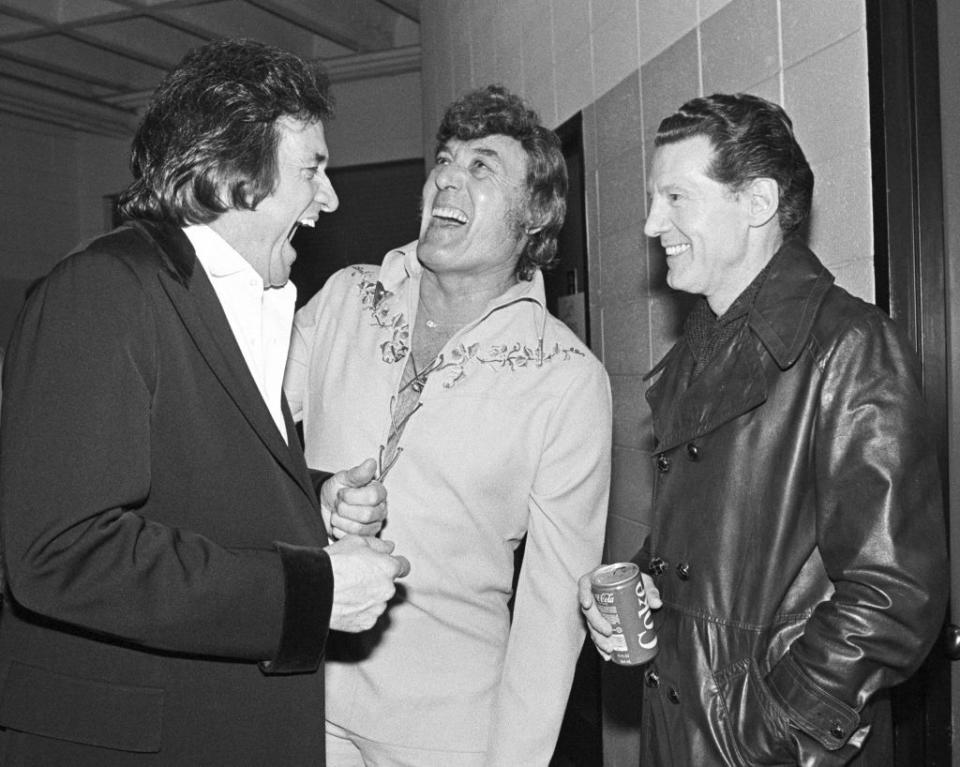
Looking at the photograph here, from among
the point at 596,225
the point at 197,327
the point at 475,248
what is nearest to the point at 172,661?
the point at 197,327

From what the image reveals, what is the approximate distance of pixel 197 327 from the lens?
4.06 ft

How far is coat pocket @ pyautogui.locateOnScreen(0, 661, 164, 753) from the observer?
1170mm

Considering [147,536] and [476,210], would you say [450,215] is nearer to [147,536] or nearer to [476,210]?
[476,210]

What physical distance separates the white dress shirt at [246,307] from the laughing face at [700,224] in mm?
648

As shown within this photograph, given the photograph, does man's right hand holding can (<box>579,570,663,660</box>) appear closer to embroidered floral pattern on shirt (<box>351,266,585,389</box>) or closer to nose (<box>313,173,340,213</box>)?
embroidered floral pattern on shirt (<box>351,266,585,389</box>)

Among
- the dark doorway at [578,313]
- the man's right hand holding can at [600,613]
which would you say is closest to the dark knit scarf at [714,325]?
the man's right hand holding can at [600,613]

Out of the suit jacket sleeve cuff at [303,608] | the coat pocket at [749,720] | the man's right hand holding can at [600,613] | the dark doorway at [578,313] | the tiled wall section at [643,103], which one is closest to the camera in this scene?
the suit jacket sleeve cuff at [303,608]

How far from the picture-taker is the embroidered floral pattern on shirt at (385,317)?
2.01m

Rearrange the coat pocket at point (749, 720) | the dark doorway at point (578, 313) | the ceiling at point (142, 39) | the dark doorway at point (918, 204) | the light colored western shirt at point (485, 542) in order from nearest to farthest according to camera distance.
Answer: the coat pocket at point (749, 720), the dark doorway at point (918, 204), the light colored western shirt at point (485, 542), the dark doorway at point (578, 313), the ceiling at point (142, 39)

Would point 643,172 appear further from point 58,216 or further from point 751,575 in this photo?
point 58,216

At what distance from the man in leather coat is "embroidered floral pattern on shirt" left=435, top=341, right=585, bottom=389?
0.31 meters

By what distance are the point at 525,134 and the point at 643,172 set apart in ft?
1.74

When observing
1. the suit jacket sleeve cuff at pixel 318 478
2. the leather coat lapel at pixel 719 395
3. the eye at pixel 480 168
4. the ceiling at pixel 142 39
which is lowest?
the suit jacket sleeve cuff at pixel 318 478

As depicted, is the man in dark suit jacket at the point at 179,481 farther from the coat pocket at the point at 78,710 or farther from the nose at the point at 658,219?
the nose at the point at 658,219
